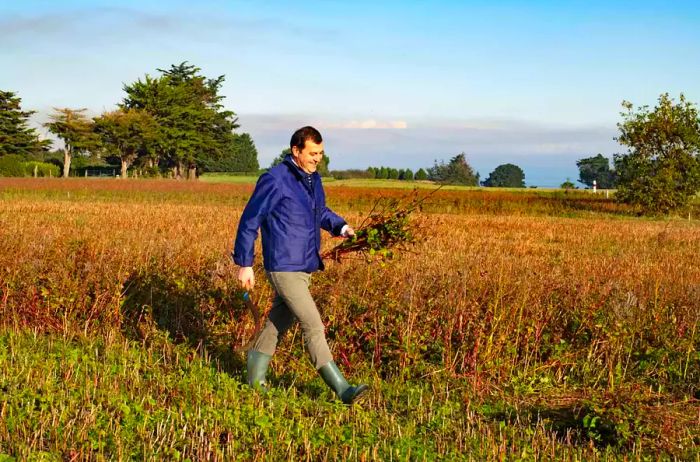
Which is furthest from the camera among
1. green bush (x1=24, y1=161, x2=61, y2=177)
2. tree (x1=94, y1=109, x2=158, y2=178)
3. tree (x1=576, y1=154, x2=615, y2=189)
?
tree (x1=576, y1=154, x2=615, y2=189)

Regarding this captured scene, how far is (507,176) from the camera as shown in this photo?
471ft

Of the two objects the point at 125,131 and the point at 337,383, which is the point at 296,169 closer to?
the point at 337,383

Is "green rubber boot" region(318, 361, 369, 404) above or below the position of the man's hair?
below

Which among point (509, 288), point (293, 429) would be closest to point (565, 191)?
point (509, 288)

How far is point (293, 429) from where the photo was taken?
502 centimetres

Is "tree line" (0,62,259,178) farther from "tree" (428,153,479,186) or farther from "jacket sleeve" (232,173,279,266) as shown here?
"jacket sleeve" (232,173,279,266)

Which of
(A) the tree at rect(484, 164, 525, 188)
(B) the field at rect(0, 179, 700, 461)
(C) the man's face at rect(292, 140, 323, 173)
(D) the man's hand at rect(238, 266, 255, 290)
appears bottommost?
(B) the field at rect(0, 179, 700, 461)

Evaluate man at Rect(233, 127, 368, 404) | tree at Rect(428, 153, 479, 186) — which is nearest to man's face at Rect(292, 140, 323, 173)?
man at Rect(233, 127, 368, 404)

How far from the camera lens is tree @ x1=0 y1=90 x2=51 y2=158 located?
8131cm

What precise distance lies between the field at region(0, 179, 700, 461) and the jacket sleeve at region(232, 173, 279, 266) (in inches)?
43.6

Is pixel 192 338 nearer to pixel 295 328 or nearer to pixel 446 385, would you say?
pixel 295 328

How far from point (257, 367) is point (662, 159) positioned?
3761 centimetres

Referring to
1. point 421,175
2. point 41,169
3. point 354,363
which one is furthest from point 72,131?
point 354,363

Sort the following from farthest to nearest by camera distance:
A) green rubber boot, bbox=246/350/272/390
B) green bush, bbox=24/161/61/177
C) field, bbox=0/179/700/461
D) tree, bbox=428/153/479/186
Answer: tree, bbox=428/153/479/186
green bush, bbox=24/161/61/177
green rubber boot, bbox=246/350/272/390
field, bbox=0/179/700/461
